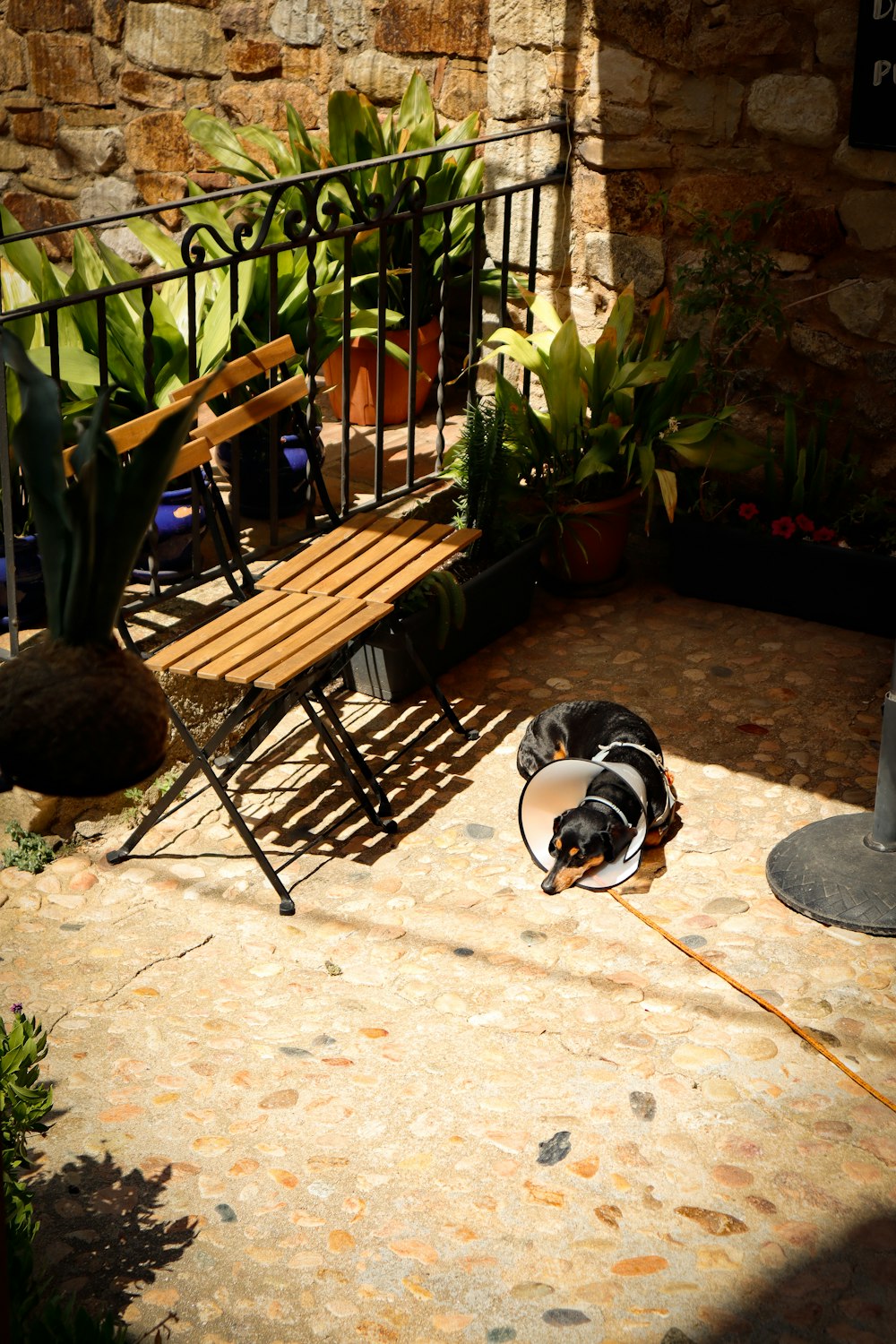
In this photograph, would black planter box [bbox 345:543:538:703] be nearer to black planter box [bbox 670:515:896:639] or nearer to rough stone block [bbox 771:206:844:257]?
black planter box [bbox 670:515:896:639]

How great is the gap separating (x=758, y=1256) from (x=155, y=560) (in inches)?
89.0

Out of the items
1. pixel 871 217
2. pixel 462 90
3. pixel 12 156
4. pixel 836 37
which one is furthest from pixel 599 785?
pixel 12 156

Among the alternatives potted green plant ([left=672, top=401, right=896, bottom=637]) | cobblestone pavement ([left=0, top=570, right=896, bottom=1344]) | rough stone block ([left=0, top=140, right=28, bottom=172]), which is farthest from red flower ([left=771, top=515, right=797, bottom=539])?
rough stone block ([left=0, top=140, right=28, bottom=172])

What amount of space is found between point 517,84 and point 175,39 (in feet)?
6.34

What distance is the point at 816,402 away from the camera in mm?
4305

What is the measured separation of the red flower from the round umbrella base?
1249mm

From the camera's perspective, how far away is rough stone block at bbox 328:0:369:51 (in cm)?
496

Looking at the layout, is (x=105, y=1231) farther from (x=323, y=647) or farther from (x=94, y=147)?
(x=94, y=147)

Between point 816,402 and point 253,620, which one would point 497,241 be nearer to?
point 816,402

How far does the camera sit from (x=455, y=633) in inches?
155

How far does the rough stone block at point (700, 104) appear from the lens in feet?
13.6

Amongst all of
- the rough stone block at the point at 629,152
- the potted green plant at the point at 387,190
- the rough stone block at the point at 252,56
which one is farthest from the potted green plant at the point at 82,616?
the rough stone block at the point at 252,56

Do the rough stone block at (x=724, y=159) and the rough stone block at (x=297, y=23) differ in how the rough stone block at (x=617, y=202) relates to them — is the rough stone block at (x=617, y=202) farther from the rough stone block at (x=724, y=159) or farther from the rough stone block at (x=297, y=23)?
the rough stone block at (x=297, y=23)

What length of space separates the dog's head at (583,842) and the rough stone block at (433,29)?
10.2ft
